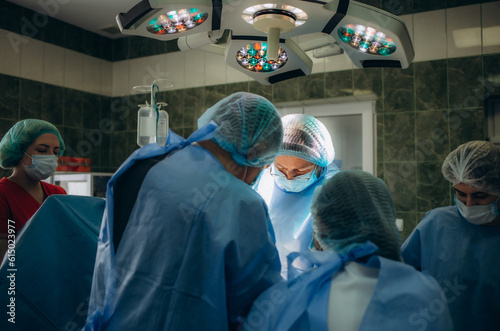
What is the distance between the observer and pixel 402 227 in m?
3.60

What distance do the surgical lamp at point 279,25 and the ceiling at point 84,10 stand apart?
303 centimetres

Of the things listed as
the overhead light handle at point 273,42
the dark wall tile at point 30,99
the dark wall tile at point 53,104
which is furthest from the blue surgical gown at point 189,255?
the dark wall tile at point 53,104

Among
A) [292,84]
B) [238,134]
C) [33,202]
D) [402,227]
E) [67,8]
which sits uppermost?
[67,8]

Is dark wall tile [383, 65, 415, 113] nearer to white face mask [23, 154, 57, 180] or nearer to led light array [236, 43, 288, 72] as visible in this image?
led light array [236, 43, 288, 72]

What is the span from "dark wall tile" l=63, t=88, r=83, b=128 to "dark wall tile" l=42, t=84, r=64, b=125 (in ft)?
0.18

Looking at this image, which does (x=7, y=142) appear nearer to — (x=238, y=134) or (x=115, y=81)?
(x=238, y=134)

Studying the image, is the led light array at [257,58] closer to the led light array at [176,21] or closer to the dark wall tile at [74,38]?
the led light array at [176,21]

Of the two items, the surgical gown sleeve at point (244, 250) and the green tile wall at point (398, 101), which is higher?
the green tile wall at point (398, 101)

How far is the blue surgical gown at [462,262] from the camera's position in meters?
1.52

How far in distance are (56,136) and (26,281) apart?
108 cm

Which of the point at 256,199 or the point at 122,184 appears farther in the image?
the point at 122,184

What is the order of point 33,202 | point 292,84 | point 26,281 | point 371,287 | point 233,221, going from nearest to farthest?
point 371,287 < point 233,221 < point 26,281 < point 33,202 < point 292,84

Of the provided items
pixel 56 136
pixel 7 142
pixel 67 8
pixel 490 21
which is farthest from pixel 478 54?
pixel 67 8

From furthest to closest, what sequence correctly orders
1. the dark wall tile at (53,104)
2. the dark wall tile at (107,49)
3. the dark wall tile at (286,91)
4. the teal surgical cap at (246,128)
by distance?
the dark wall tile at (107,49), the dark wall tile at (53,104), the dark wall tile at (286,91), the teal surgical cap at (246,128)
